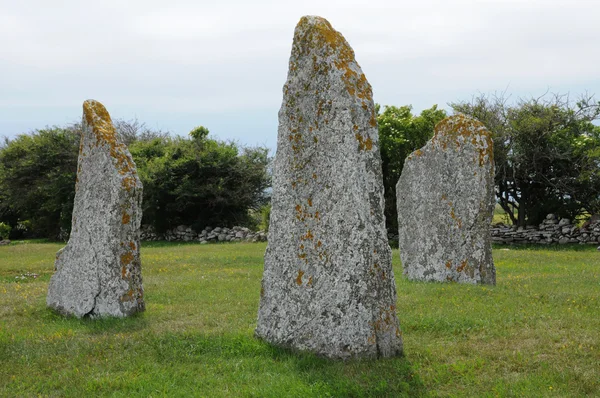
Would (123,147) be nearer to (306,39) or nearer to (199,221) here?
(306,39)

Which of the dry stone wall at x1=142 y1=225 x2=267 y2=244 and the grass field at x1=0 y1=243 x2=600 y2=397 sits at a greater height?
the dry stone wall at x1=142 y1=225 x2=267 y2=244

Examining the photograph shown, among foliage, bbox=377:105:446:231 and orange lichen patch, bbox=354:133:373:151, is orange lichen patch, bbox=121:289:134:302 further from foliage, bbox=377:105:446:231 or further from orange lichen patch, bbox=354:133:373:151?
foliage, bbox=377:105:446:231

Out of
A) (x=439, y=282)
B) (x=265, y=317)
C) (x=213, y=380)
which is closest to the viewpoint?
(x=213, y=380)

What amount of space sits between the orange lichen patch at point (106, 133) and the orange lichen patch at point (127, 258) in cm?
146

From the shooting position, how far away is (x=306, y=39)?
8766mm

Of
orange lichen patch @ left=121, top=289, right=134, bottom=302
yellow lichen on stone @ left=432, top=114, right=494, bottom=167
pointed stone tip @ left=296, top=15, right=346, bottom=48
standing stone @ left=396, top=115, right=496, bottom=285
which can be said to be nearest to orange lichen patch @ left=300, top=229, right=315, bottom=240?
pointed stone tip @ left=296, top=15, right=346, bottom=48

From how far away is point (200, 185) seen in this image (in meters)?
34.8

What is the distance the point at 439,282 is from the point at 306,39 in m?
7.64

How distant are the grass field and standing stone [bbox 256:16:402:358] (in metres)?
0.42

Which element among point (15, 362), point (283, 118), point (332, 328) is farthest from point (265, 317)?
point (15, 362)

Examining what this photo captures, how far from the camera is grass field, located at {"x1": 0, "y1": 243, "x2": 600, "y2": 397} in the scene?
7207 millimetres

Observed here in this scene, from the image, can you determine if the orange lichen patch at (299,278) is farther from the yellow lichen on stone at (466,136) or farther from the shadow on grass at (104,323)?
the yellow lichen on stone at (466,136)

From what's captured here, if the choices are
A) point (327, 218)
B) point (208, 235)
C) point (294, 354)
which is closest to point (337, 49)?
point (327, 218)

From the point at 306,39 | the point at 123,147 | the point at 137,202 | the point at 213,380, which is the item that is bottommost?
the point at 213,380
